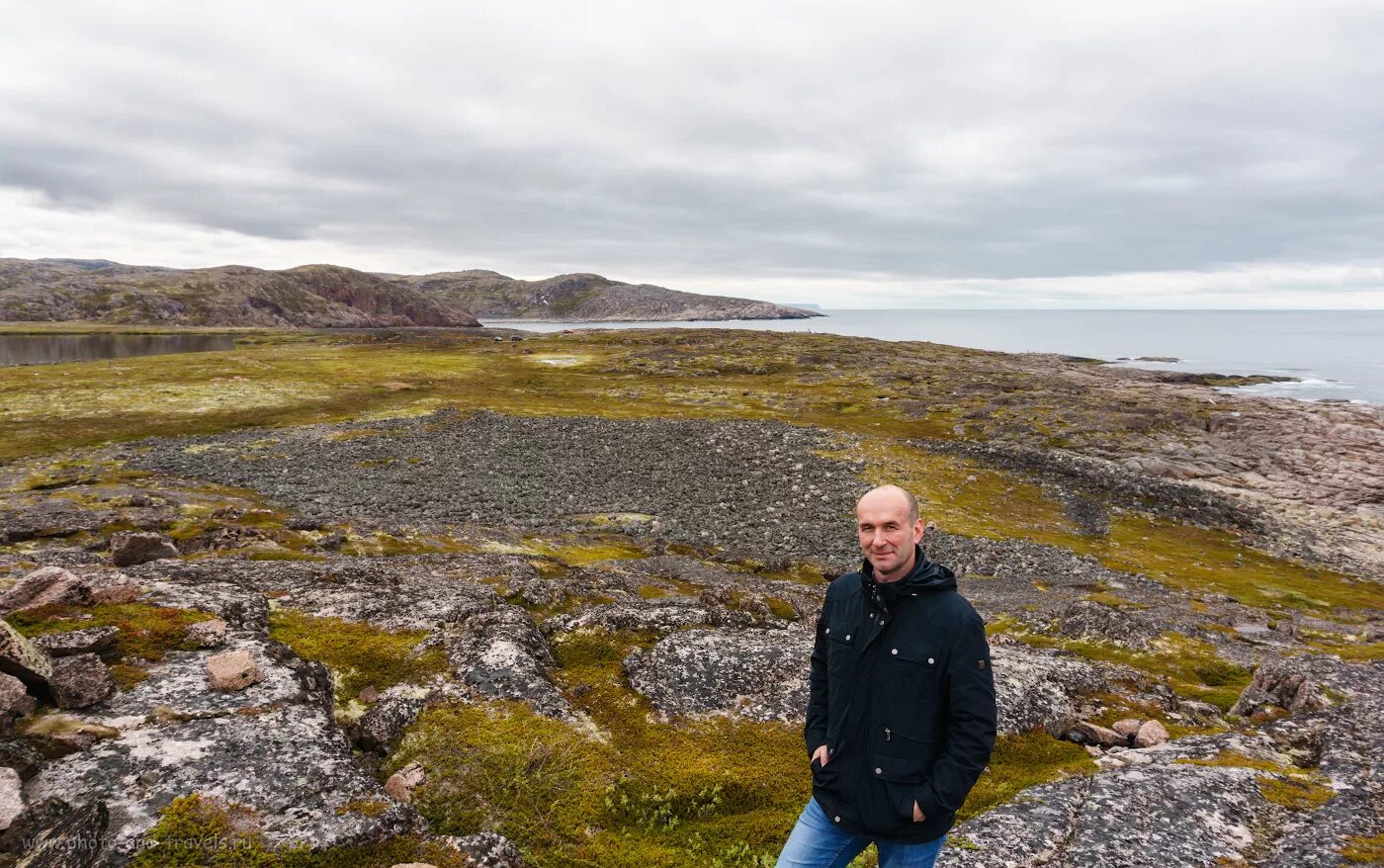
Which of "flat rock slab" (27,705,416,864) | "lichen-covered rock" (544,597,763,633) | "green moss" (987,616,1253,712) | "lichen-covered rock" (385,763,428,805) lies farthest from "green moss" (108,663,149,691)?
"green moss" (987,616,1253,712)

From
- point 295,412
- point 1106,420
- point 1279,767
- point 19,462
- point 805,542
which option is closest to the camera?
point 1279,767

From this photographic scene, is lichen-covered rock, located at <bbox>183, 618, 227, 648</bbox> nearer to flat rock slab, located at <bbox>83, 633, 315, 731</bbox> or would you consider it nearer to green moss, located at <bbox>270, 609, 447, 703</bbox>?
flat rock slab, located at <bbox>83, 633, 315, 731</bbox>

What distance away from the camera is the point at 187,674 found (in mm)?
11609

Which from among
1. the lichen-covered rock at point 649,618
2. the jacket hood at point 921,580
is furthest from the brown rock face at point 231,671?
the jacket hood at point 921,580

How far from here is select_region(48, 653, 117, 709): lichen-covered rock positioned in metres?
9.91

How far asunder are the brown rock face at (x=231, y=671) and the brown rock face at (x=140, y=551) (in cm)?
1260

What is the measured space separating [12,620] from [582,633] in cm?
1082

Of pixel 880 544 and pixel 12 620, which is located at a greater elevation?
pixel 880 544

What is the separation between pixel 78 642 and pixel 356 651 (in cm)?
463

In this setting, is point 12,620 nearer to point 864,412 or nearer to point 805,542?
point 805,542

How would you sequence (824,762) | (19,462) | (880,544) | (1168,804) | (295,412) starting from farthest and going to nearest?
(295,412), (19,462), (1168,804), (824,762), (880,544)

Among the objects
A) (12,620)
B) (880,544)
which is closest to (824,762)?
(880,544)

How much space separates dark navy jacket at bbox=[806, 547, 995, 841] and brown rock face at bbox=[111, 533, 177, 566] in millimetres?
23243

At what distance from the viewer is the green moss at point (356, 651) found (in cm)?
1357
